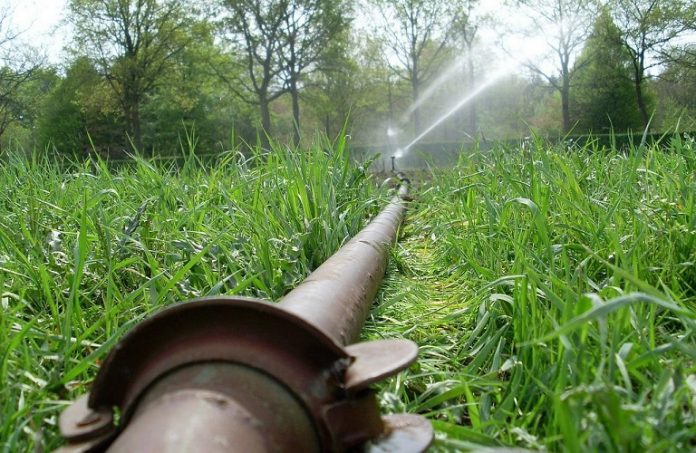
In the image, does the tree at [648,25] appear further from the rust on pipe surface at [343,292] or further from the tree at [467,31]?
the rust on pipe surface at [343,292]

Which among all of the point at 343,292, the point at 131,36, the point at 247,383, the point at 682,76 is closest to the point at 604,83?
the point at 682,76

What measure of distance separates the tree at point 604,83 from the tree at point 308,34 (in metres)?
16.3

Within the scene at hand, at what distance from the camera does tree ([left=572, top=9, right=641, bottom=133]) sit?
3303cm

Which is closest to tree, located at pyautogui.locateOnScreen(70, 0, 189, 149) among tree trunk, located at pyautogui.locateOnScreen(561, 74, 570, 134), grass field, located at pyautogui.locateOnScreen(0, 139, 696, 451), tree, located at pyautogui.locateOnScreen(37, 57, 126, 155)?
tree, located at pyautogui.locateOnScreen(37, 57, 126, 155)

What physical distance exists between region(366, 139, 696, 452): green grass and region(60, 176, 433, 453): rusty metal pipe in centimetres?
19

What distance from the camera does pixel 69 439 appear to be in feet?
2.65

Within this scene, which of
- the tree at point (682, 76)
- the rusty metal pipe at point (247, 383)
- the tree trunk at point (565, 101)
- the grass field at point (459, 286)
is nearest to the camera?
the rusty metal pipe at point (247, 383)

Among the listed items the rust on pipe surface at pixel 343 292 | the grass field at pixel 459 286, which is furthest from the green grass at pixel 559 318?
the rust on pipe surface at pixel 343 292

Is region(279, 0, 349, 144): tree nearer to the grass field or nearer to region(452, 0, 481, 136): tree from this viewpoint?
region(452, 0, 481, 136): tree

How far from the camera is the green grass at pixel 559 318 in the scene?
2.75 feet

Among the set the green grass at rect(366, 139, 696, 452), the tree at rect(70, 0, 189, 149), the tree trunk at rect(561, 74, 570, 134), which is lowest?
the green grass at rect(366, 139, 696, 452)

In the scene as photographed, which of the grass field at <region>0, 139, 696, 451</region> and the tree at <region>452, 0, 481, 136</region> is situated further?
the tree at <region>452, 0, 481, 136</region>

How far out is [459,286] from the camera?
2.25 meters

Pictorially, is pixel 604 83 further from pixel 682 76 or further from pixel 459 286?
pixel 459 286
